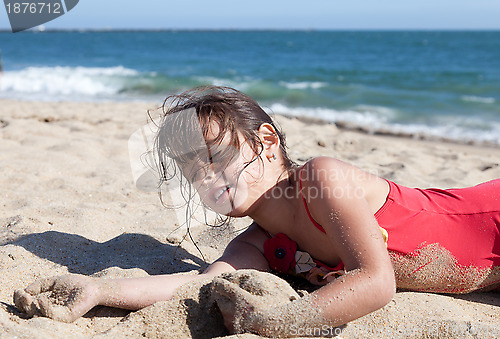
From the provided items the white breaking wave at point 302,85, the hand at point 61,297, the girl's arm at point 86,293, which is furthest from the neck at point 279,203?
the white breaking wave at point 302,85

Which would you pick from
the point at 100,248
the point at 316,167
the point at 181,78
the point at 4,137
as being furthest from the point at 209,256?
the point at 181,78

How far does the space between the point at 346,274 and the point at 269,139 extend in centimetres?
57

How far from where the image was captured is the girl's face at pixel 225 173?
5.36 ft

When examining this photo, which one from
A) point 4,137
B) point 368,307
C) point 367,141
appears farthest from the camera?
point 367,141

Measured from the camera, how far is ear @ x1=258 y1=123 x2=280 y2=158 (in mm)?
1734

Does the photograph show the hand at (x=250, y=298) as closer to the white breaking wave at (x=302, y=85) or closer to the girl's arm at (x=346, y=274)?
the girl's arm at (x=346, y=274)

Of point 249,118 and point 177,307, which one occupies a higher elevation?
point 249,118

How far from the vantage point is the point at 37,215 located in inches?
96.3

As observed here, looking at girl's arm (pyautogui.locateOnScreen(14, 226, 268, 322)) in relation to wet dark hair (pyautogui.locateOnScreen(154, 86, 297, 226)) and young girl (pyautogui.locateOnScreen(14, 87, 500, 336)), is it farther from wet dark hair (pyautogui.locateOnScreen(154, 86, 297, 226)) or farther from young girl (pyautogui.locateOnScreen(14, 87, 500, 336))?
wet dark hair (pyautogui.locateOnScreen(154, 86, 297, 226))

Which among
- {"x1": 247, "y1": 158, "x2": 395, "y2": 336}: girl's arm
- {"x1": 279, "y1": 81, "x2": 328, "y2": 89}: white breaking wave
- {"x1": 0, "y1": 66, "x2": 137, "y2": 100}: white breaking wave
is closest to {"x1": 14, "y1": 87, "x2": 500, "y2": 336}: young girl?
{"x1": 247, "y1": 158, "x2": 395, "y2": 336}: girl's arm

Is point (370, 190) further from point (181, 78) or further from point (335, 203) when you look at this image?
point (181, 78)

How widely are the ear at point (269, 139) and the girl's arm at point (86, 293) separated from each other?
0.50 metres

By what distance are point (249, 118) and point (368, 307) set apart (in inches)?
29.8

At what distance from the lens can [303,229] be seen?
5.74ft
